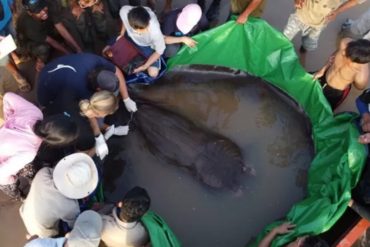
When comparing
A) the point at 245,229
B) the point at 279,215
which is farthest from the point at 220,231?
the point at 279,215

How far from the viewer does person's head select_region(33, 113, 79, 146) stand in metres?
2.75

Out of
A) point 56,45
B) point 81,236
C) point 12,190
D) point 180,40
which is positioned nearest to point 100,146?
point 12,190

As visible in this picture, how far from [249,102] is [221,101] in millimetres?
266

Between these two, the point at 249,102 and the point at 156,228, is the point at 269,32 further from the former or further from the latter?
the point at 156,228

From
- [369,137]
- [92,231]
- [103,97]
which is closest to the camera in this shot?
[92,231]

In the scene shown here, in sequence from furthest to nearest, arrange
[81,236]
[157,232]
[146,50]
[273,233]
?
[146,50] < [273,233] < [157,232] < [81,236]

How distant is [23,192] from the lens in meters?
3.40

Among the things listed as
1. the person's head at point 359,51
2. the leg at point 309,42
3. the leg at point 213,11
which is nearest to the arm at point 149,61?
the leg at point 213,11

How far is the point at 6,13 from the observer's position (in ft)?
11.5

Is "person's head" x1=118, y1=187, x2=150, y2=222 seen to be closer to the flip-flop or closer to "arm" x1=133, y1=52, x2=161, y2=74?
"arm" x1=133, y1=52, x2=161, y2=74

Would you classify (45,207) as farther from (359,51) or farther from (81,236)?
(359,51)

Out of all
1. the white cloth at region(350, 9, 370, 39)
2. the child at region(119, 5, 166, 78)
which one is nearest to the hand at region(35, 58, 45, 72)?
the child at region(119, 5, 166, 78)

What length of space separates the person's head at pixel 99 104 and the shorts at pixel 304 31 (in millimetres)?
1907

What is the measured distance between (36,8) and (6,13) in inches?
11.2
